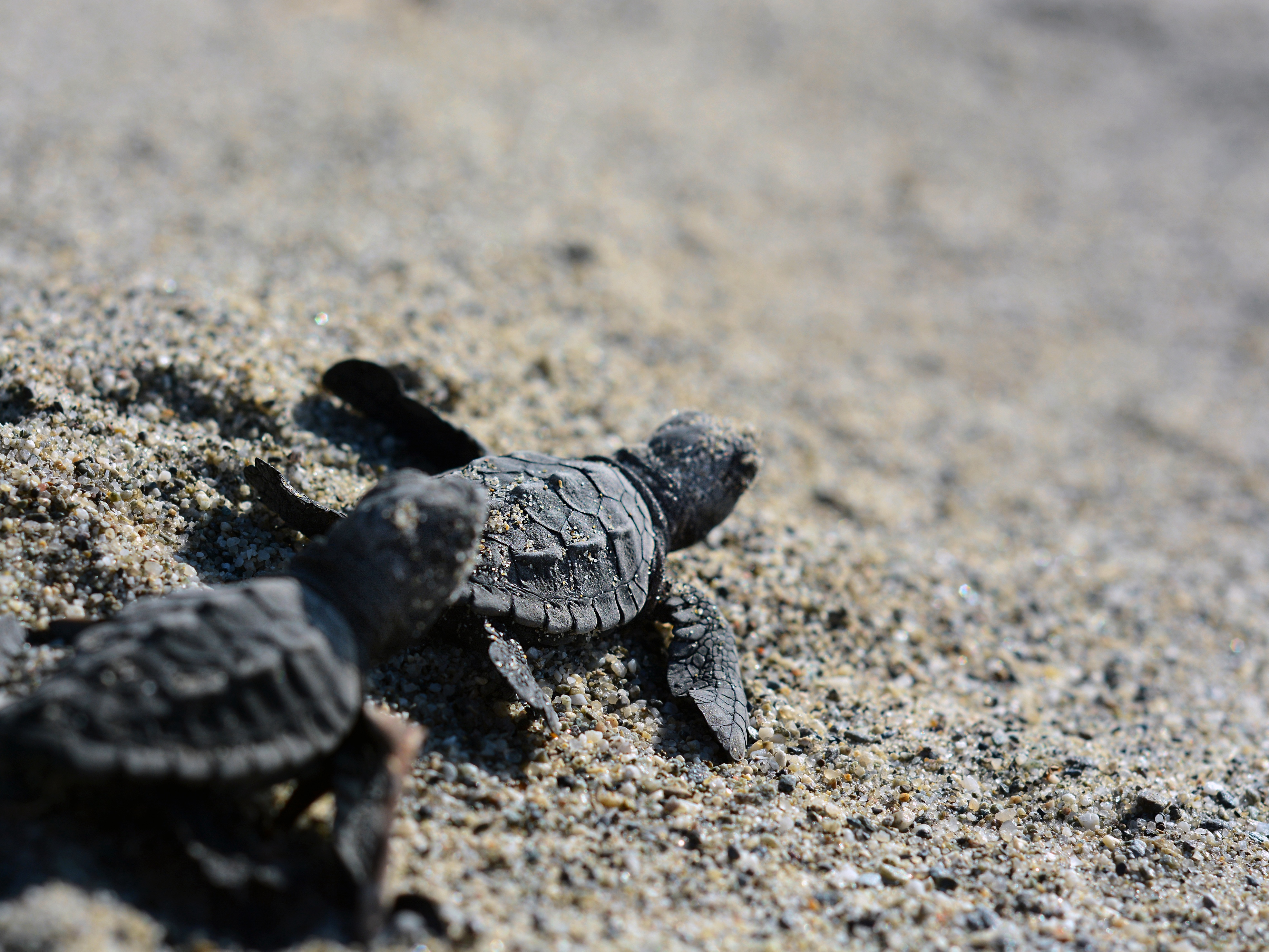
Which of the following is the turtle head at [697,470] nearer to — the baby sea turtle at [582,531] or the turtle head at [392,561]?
the baby sea turtle at [582,531]

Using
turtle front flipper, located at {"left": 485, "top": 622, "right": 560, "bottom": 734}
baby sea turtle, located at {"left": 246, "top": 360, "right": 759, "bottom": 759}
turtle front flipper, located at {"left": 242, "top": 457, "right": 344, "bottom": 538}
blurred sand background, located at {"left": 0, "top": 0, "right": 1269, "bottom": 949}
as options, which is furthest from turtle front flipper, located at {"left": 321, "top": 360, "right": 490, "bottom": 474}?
turtle front flipper, located at {"left": 485, "top": 622, "right": 560, "bottom": 734}

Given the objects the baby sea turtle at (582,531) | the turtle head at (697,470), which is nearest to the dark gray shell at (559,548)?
the baby sea turtle at (582,531)

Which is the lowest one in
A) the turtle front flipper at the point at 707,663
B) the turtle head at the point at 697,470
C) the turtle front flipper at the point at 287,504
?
the turtle front flipper at the point at 707,663

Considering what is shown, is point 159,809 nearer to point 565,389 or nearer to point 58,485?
point 58,485

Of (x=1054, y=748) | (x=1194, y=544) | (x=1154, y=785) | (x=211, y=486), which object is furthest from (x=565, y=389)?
(x=1194, y=544)

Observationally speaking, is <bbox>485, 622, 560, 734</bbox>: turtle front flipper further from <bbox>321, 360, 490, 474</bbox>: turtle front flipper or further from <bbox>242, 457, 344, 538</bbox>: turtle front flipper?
<bbox>321, 360, 490, 474</bbox>: turtle front flipper

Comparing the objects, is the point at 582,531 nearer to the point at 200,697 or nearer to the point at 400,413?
the point at 400,413

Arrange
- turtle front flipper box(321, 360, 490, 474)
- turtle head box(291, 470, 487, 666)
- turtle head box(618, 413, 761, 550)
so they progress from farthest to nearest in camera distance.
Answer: turtle front flipper box(321, 360, 490, 474)
turtle head box(618, 413, 761, 550)
turtle head box(291, 470, 487, 666)
